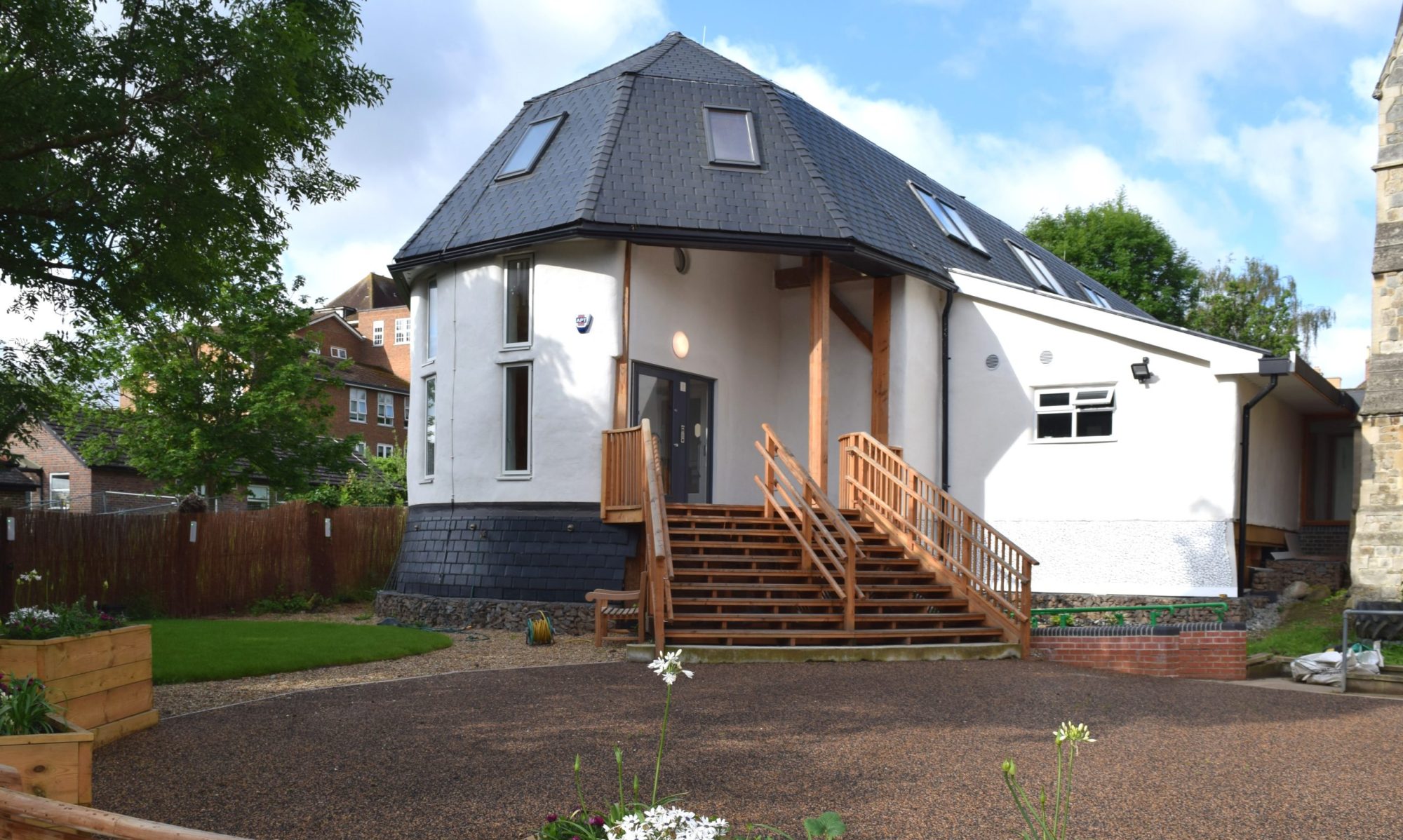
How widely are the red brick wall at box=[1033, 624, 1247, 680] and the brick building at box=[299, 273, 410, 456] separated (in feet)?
104

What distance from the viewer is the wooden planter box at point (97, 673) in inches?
261

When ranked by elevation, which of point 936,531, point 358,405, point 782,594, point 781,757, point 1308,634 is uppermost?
point 358,405

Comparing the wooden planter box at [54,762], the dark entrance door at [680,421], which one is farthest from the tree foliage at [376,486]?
the wooden planter box at [54,762]

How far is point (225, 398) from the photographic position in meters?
25.7

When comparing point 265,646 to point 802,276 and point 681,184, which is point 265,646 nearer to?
point 681,184

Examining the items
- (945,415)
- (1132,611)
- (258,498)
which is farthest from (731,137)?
(258,498)

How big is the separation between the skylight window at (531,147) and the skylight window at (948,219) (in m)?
6.91

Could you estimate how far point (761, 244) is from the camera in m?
15.0

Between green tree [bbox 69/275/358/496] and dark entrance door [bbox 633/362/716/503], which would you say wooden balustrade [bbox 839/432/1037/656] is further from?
Result: green tree [bbox 69/275/358/496]

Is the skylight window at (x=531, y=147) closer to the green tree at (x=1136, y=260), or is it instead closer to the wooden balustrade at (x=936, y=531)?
the wooden balustrade at (x=936, y=531)

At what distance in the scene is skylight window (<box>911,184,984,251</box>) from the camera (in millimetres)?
20047

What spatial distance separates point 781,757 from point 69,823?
405cm

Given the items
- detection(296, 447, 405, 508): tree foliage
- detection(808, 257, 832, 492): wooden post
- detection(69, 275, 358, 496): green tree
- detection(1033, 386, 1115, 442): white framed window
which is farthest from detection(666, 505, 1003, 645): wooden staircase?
detection(69, 275, 358, 496): green tree

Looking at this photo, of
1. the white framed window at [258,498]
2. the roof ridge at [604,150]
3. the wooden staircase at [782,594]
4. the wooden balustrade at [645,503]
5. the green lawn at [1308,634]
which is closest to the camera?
the wooden balustrade at [645,503]
